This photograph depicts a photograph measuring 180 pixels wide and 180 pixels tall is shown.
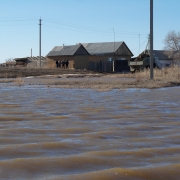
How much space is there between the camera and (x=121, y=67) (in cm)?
5659

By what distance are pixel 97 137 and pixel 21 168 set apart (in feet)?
6.82

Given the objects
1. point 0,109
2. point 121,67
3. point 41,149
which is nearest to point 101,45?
point 121,67

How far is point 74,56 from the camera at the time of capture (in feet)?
185

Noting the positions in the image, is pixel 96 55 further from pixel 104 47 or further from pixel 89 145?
pixel 89 145

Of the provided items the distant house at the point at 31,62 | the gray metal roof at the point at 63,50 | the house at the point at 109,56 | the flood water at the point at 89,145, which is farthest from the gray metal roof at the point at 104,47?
the flood water at the point at 89,145

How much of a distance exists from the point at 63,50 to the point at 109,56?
23.1ft

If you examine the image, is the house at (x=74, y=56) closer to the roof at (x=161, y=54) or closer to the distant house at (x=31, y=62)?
the distant house at (x=31, y=62)

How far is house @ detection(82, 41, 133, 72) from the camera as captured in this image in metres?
56.3

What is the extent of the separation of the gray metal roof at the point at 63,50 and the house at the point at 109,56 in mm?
2812

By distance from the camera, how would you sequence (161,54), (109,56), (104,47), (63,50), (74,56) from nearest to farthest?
(74,56), (63,50), (109,56), (104,47), (161,54)

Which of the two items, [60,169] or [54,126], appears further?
[54,126]

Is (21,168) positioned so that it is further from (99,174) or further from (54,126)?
(54,126)

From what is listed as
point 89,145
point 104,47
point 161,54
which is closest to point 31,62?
point 104,47

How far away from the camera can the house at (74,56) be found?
56500 mm
